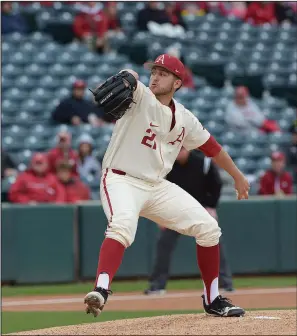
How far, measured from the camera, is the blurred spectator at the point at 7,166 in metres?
11.9

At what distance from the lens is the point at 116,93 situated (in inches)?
228

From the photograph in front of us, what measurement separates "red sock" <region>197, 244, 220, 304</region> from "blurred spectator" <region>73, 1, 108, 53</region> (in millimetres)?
10160

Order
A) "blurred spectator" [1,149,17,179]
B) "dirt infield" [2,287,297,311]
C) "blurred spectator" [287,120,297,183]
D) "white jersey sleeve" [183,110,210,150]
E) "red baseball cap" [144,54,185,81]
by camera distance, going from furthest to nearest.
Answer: "blurred spectator" [287,120,297,183]
"blurred spectator" [1,149,17,179]
"dirt infield" [2,287,297,311]
"white jersey sleeve" [183,110,210,150]
"red baseball cap" [144,54,185,81]

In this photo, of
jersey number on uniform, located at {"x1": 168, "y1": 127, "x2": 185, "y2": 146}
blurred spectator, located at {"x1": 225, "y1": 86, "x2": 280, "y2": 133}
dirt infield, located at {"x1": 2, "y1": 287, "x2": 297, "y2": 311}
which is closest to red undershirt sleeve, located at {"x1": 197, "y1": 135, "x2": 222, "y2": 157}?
jersey number on uniform, located at {"x1": 168, "y1": 127, "x2": 185, "y2": 146}

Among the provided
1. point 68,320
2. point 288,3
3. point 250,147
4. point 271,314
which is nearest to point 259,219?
point 250,147

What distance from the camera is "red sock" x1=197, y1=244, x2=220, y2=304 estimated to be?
6445mm

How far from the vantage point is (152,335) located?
539cm

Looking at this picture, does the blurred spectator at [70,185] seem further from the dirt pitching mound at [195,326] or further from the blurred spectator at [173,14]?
the blurred spectator at [173,14]

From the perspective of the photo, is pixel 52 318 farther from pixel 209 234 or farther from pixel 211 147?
pixel 211 147

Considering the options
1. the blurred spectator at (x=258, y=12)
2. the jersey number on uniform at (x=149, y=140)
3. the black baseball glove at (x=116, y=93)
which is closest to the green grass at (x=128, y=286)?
the jersey number on uniform at (x=149, y=140)

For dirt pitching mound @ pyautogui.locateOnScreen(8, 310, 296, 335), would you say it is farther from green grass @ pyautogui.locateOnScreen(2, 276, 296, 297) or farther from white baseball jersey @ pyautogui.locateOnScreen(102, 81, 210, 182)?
green grass @ pyautogui.locateOnScreen(2, 276, 296, 297)

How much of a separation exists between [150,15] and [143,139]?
36.0 ft

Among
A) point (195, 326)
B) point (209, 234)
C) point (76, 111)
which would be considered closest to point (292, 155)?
point (76, 111)

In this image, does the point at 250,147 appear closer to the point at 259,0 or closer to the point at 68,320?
the point at 259,0
